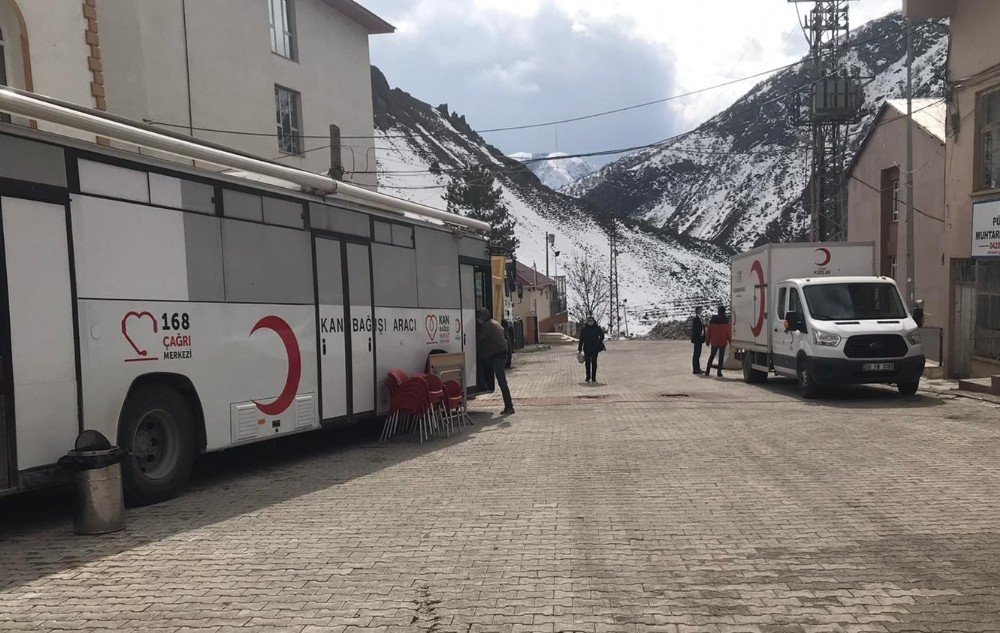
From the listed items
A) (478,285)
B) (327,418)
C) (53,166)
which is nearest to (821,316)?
(478,285)

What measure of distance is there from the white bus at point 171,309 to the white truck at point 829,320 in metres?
8.01

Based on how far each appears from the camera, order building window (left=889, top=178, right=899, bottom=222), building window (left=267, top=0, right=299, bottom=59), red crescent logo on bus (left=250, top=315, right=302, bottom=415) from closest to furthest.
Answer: red crescent logo on bus (left=250, top=315, right=302, bottom=415)
building window (left=267, top=0, right=299, bottom=59)
building window (left=889, top=178, right=899, bottom=222)

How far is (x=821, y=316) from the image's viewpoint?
554 inches

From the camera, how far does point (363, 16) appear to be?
28.7m

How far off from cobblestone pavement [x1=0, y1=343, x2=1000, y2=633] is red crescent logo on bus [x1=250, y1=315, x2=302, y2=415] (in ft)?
2.59

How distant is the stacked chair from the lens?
408 inches

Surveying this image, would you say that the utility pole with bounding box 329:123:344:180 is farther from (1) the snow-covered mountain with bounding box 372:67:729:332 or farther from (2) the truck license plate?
(1) the snow-covered mountain with bounding box 372:67:729:332

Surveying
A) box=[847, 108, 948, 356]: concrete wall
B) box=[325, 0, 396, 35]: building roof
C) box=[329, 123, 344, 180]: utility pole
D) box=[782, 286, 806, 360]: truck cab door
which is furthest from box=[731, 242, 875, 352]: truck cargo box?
box=[325, 0, 396, 35]: building roof

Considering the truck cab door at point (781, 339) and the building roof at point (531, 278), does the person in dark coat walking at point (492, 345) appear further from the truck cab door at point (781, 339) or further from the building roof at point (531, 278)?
the building roof at point (531, 278)

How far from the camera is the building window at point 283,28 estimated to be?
81.2 ft

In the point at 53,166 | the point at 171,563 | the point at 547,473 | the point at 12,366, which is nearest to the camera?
the point at 171,563

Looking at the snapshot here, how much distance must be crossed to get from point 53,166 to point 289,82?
806 inches

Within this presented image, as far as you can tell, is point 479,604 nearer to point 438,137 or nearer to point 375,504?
point 375,504

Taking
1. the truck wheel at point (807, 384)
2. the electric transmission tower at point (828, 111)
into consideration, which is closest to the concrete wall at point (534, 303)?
the electric transmission tower at point (828, 111)
